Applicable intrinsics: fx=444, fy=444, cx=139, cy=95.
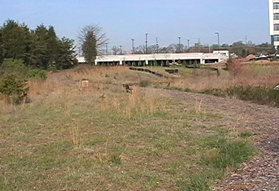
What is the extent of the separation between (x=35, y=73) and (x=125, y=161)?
1119 inches

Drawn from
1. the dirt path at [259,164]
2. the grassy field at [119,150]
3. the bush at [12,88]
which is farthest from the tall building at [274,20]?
the dirt path at [259,164]

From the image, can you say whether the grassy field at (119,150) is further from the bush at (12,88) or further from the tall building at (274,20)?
the tall building at (274,20)

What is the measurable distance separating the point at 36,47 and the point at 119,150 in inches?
1935

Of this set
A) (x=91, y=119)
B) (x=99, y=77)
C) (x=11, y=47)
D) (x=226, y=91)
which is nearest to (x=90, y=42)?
(x=11, y=47)

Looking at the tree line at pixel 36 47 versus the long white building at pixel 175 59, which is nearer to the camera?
the tree line at pixel 36 47

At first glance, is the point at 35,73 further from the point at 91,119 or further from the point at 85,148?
the point at 85,148

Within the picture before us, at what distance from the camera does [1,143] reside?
10.2 meters

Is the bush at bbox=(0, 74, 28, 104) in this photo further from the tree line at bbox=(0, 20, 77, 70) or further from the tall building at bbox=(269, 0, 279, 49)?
the tall building at bbox=(269, 0, 279, 49)

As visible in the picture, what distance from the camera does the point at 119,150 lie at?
28.8 ft

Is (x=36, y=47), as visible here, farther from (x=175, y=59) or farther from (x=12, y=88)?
(x=175, y=59)

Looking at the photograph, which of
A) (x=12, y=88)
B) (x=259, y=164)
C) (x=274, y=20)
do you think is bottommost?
(x=259, y=164)

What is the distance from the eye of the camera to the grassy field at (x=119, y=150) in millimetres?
6666

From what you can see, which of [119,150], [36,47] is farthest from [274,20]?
[119,150]

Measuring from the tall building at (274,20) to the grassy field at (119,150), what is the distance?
10485cm
